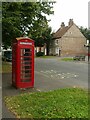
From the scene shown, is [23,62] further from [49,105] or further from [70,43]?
[70,43]

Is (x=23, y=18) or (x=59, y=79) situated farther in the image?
(x=23, y=18)

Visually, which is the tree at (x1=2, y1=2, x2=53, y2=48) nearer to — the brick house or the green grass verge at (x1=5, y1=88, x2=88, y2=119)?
the green grass verge at (x1=5, y1=88, x2=88, y2=119)

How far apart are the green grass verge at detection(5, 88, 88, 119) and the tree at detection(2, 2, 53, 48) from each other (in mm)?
9383

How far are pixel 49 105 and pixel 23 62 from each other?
4019mm

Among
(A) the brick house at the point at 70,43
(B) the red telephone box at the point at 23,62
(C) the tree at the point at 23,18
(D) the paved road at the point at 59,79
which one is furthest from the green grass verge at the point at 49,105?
(A) the brick house at the point at 70,43

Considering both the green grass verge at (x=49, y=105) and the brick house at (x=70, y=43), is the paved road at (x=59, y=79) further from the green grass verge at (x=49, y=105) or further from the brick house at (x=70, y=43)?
the brick house at (x=70, y=43)

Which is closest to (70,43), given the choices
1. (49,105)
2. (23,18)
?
(23,18)

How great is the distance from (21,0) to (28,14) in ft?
11.4

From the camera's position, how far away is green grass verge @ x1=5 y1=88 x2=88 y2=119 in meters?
7.27

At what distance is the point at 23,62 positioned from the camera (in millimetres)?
11820

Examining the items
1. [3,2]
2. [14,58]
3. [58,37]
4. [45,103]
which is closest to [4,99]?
[45,103]

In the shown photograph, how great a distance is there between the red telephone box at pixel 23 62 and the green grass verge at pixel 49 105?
1.88 metres

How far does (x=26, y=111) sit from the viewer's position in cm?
767

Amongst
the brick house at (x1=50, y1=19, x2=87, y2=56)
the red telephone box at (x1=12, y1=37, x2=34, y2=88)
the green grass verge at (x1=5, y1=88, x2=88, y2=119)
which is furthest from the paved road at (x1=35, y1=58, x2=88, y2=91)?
the brick house at (x1=50, y1=19, x2=87, y2=56)
